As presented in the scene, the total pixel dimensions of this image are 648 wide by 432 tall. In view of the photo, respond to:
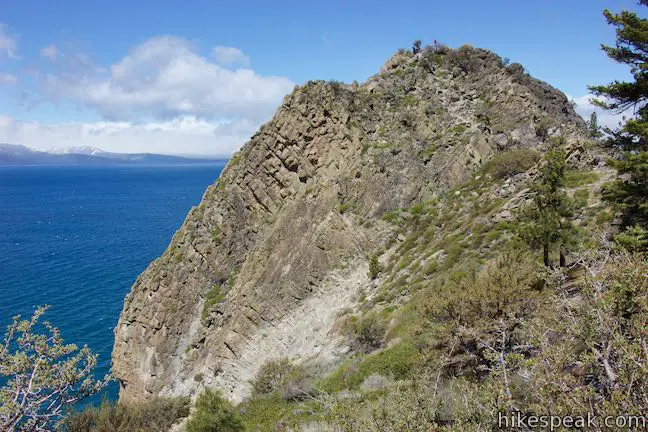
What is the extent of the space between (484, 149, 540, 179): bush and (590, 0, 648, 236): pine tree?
1359 centimetres

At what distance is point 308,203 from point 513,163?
567 inches

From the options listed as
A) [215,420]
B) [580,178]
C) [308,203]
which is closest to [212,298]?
[308,203]

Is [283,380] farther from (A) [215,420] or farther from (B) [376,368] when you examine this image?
(A) [215,420]

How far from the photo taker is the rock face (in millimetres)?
29422

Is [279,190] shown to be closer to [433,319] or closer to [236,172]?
[236,172]

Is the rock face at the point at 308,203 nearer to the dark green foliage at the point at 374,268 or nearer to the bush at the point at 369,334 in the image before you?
the dark green foliage at the point at 374,268

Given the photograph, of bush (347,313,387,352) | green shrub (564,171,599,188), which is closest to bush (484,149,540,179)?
green shrub (564,171,599,188)

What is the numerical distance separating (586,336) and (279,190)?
90.7ft

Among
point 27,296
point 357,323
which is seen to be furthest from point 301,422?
point 27,296

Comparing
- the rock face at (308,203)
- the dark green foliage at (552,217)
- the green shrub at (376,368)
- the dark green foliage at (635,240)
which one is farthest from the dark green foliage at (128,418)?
the dark green foliage at (635,240)

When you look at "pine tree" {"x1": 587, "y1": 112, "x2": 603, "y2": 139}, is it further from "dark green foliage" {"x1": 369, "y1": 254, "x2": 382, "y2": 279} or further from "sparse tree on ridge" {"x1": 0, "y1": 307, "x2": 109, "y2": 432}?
"sparse tree on ridge" {"x1": 0, "y1": 307, "x2": 109, "y2": 432}

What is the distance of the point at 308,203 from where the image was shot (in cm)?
3186

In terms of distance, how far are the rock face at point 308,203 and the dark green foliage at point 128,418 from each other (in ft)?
16.1

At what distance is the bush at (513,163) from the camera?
27172 millimetres
